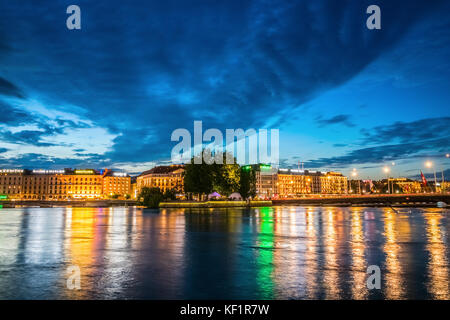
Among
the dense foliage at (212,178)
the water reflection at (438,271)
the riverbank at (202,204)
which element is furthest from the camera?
the riverbank at (202,204)

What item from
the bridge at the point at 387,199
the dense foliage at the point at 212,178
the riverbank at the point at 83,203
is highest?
the dense foliage at the point at 212,178

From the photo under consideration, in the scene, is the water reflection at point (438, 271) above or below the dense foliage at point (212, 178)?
below

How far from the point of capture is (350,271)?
1273cm

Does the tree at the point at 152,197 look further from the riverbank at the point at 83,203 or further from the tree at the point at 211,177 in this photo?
the riverbank at the point at 83,203

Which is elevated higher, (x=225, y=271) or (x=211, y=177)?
(x=211, y=177)

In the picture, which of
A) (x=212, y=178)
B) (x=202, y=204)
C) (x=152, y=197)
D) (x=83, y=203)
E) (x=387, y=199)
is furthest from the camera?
(x=83, y=203)

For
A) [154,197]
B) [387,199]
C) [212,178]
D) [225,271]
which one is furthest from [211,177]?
[225,271]

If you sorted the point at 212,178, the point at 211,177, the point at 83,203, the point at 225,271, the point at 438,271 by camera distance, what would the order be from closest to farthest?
1. the point at 438,271
2. the point at 225,271
3. the point at 211,177
4. the point at 212,178
5. the point at 83,203

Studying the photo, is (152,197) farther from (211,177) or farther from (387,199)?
(387,199)

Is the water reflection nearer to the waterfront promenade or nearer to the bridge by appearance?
the bridge

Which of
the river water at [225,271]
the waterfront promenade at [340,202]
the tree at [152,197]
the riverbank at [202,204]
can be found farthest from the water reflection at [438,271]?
the tree at [152,197]

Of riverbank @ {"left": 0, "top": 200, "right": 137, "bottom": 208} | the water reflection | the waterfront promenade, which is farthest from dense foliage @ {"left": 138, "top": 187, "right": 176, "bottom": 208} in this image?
the water reflection
